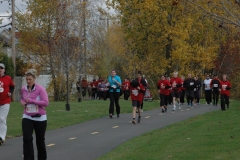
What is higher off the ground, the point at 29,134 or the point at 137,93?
the point at 137,93

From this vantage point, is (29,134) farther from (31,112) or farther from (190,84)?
(190,84)

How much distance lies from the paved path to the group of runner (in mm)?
3693

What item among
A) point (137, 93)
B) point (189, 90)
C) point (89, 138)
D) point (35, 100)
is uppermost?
point (189, 90)

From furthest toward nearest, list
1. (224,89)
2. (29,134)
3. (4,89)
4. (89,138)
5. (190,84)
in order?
(190,84) < (224,89) < (89,138) < (4,89) < (29,134)

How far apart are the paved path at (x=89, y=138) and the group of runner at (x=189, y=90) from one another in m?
3.69

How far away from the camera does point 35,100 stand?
440 inches

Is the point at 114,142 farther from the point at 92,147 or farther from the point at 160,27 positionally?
the point at 160,27

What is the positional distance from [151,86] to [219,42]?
724 centimetres

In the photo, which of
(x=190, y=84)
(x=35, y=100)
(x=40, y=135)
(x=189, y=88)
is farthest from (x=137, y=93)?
(x=190, y=84)

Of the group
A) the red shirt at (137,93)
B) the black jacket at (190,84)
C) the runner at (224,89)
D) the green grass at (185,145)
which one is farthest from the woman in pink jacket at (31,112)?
the black jacket at (190,84)

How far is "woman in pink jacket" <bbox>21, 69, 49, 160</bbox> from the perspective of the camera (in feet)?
36.6

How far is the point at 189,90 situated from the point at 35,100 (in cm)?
2395

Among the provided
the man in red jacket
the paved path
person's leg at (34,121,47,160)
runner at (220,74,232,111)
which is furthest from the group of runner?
person's leg at (34,121,47,160)

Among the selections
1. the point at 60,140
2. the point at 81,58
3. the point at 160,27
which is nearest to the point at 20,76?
the point at 81,58
